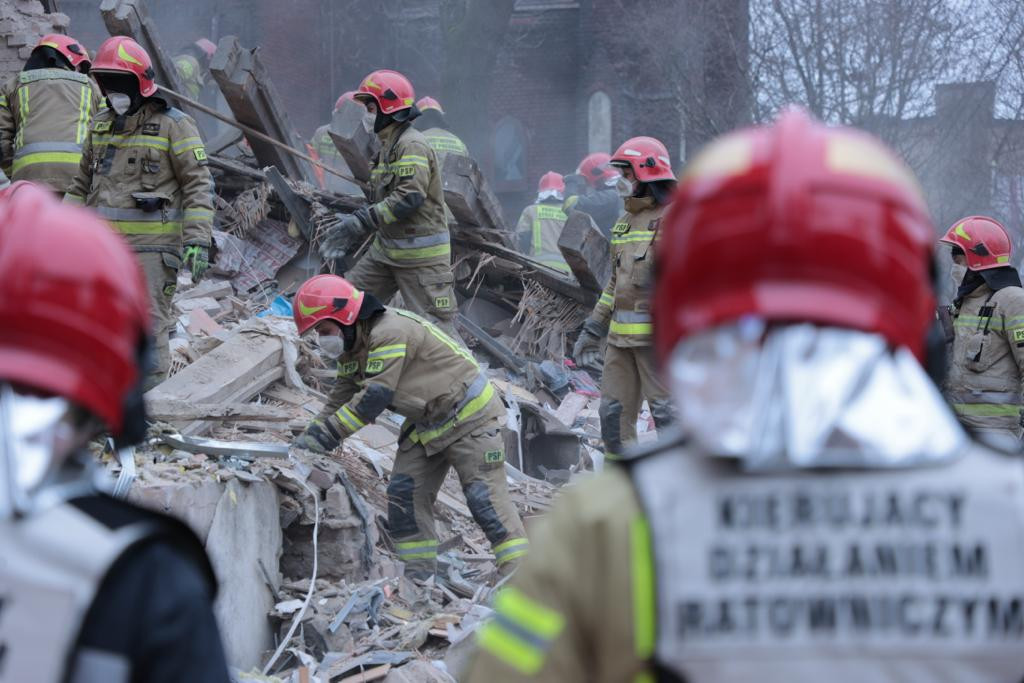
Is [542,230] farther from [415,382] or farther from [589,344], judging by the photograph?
[415,382]

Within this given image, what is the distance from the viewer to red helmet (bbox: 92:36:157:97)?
7.14m

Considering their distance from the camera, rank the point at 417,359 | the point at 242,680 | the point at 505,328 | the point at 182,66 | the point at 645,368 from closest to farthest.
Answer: the point at 242,680 < the point at 417,359 < the point at 645,368 < the point at 505,328 < the point at 182,66

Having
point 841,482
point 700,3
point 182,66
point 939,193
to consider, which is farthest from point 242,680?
point 700,3

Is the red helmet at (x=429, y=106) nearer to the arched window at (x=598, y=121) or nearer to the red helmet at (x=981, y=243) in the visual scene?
the arched window at (x=598, y=121)

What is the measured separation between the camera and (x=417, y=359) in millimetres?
6875

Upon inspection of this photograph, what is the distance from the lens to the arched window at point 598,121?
22.4 m

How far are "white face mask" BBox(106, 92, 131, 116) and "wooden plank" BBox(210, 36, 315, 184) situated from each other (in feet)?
10.6

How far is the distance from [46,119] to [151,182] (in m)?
1.50

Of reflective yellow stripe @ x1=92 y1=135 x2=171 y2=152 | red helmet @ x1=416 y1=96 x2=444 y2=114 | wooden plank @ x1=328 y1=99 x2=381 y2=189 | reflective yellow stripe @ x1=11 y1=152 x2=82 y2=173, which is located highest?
red helmet @ x1=416 y1=96 x2=444 y2=114

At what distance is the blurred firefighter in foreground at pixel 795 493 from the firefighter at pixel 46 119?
7.46 metres

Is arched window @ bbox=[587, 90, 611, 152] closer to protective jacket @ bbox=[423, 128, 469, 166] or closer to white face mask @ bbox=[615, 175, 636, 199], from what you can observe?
protective jacket @ bbox=[423, 128, 469, 166]

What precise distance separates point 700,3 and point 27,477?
19.6 meters

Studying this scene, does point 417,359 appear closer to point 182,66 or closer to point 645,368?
point 645,368

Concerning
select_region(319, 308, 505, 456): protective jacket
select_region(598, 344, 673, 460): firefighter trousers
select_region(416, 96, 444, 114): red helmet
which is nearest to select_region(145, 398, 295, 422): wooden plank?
select_region(319, 308, 505, 456): protective jacket
